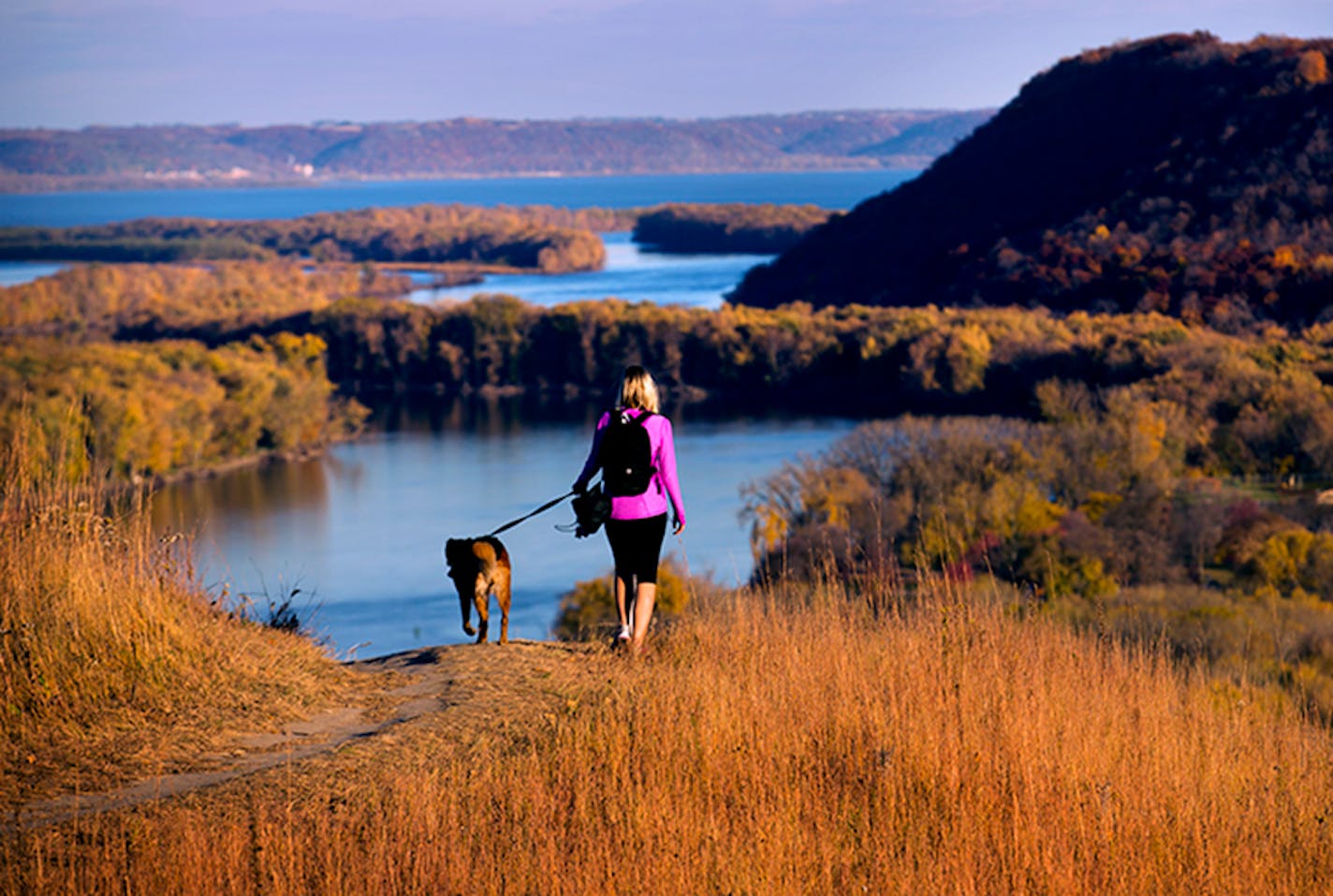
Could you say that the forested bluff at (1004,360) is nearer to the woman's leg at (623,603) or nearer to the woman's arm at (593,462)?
the woman's leg at (623,603)

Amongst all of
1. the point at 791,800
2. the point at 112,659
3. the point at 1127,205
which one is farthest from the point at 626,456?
the point at 1127,205

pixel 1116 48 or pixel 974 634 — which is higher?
pixel 1116 48

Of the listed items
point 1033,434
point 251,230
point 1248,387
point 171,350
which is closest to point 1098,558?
point 1033,434

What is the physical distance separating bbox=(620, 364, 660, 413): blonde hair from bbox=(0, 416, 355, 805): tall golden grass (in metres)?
1.85

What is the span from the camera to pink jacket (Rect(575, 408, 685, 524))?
21.5ft

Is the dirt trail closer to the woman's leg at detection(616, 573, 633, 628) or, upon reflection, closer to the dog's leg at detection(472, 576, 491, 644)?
the dog's leg at detection(472, 576, 491, 644)

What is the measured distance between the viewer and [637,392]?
261 inches

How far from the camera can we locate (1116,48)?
355 feet

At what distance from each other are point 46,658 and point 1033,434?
3919 centimetres

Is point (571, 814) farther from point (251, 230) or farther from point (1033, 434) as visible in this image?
point (251, 230)

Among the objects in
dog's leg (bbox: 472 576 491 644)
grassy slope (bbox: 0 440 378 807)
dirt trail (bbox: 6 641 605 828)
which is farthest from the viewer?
dog's leg (bbox: 472 576 491 644)

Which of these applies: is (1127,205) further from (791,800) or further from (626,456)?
(791,800)

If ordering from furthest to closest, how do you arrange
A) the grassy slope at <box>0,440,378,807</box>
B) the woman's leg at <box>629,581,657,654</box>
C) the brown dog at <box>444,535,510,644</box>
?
the brown dog at <box>444,535,510,644</box> → the woman's leg at <box>629,581,657,654</box> → the grassy slope at <box>0,440,378,807</box>

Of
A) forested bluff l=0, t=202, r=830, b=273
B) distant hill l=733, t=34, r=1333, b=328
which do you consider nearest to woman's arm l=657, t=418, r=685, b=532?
distant hill l=733, t=34, r=1333, b=328
